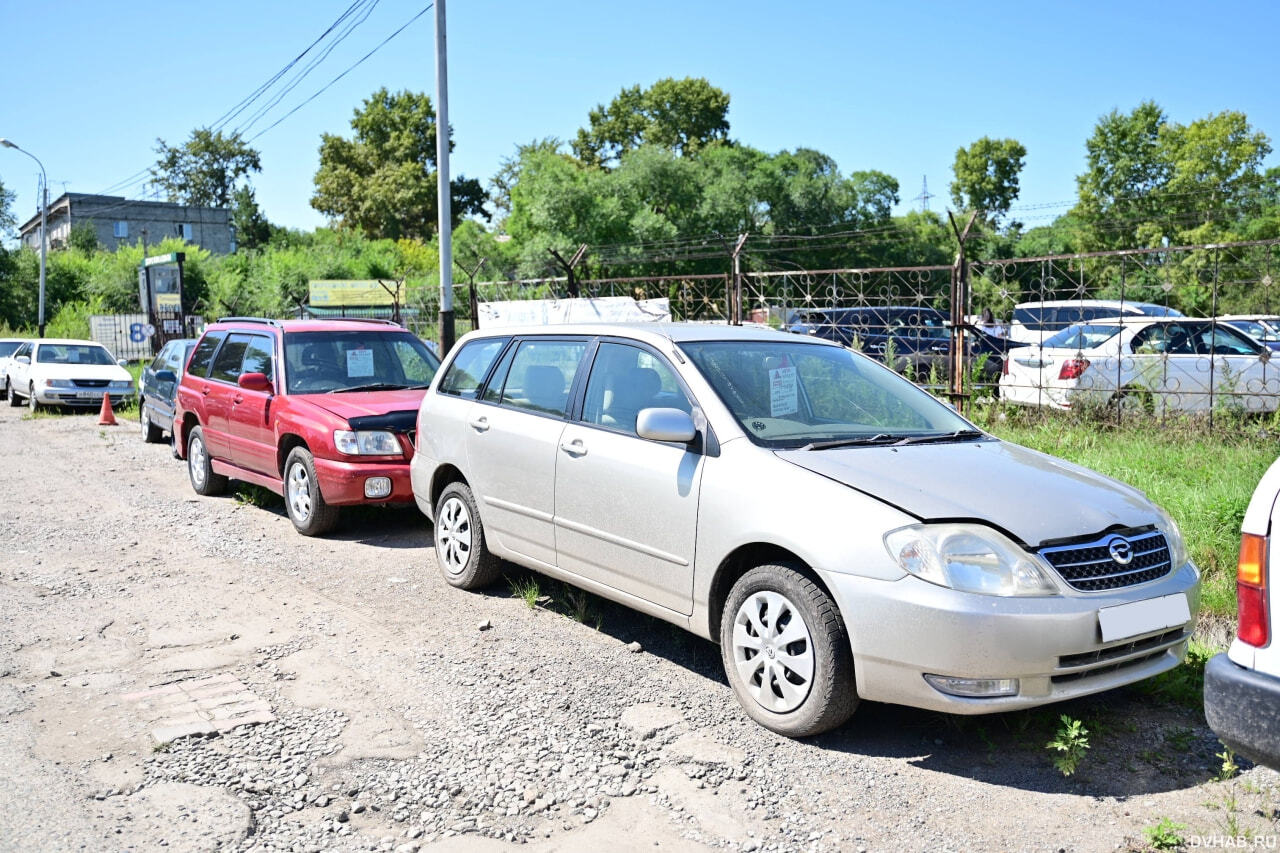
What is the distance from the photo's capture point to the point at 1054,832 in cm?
345

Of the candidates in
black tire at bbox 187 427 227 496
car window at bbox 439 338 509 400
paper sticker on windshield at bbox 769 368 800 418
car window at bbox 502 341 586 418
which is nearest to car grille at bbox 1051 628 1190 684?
paper sticker on windshield at bbox 769 368 800 418

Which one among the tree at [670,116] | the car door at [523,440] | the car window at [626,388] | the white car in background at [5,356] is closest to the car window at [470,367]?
the car door at [523,440]

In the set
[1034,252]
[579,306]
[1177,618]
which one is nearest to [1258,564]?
[1177,618]

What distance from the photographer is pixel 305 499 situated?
8.34 metres

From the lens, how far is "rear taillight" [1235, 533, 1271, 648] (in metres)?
2.98

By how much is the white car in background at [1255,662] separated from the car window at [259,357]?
781cm

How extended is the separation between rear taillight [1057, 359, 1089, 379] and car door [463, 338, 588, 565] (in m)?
8.06

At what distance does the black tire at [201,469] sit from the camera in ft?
33.3

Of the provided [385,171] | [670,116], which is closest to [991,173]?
[670,116]

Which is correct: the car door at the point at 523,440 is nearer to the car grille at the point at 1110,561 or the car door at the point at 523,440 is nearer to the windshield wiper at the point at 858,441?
the windshield wiper at the point at 858,441

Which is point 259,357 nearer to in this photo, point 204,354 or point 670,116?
A: point 204,354

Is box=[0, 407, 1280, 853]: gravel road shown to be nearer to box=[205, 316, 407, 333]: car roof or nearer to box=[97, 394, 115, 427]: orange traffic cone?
box=[205, 316, 407, 333]: car roof

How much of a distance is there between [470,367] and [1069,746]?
427 cm

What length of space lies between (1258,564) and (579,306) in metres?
11.9
